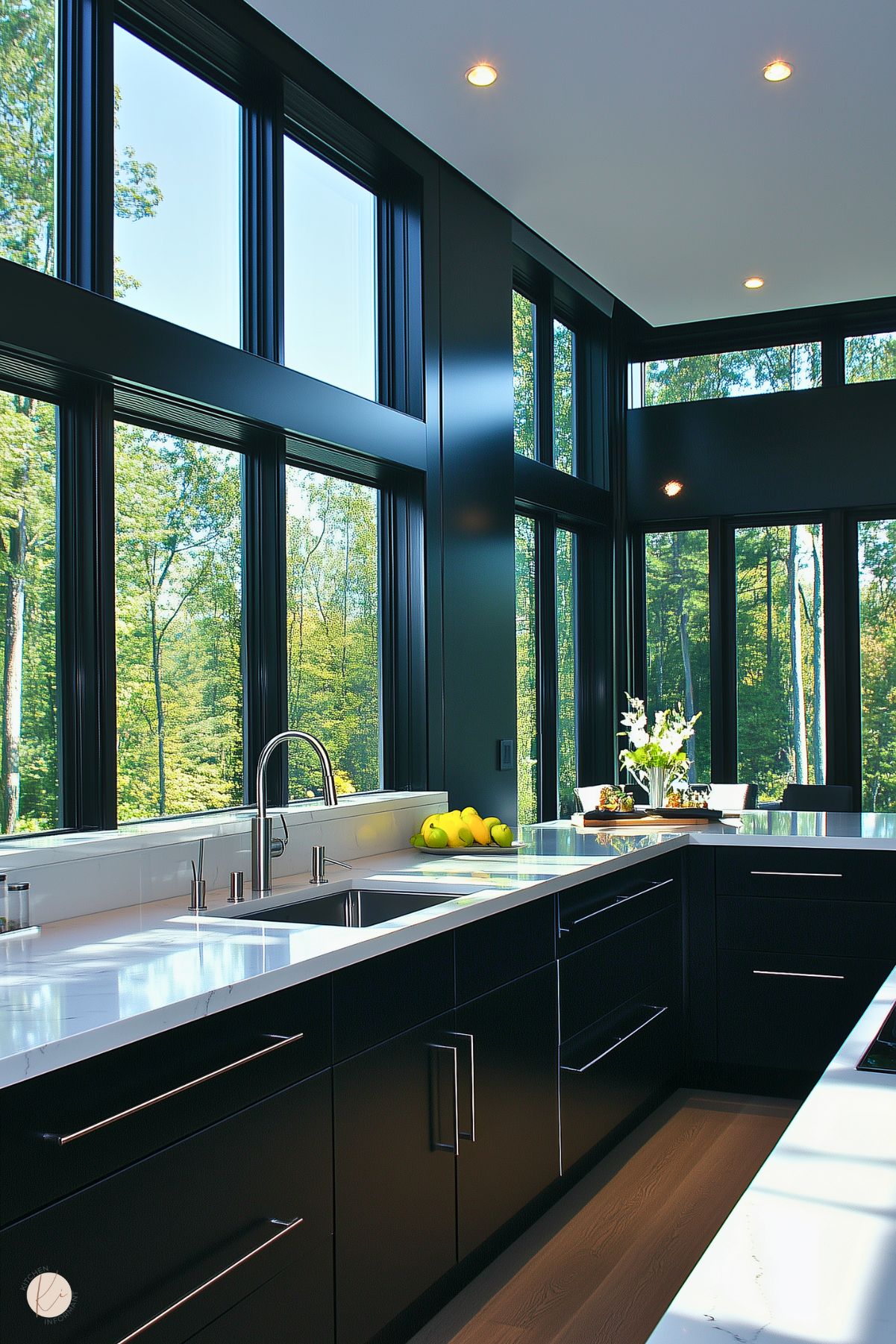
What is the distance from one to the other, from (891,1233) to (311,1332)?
1.47 meters

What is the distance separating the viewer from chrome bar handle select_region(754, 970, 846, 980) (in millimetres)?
3811

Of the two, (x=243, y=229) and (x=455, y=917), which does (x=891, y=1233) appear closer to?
(x=455, y=917)

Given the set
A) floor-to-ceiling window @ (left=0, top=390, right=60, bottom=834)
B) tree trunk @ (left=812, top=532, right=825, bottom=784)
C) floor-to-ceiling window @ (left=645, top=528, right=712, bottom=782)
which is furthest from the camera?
floor-to-ceiling window @ (left=645, top=528, right=712, bottom=782)

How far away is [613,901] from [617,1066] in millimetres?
469

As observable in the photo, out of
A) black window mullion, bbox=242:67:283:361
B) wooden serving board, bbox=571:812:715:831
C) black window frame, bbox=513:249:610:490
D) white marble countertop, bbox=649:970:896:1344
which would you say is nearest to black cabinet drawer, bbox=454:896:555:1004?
wooden serving board, bbox=571:812:715:831

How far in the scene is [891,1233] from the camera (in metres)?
0.79

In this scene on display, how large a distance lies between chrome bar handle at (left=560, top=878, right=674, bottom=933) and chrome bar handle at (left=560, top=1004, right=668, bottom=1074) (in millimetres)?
347

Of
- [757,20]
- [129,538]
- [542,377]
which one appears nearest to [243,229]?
[129,538]

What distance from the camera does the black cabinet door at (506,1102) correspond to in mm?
2535

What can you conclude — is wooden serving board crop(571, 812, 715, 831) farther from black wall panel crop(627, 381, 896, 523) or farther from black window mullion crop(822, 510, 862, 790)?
black wall panel crop(627, 381, 896, 523)

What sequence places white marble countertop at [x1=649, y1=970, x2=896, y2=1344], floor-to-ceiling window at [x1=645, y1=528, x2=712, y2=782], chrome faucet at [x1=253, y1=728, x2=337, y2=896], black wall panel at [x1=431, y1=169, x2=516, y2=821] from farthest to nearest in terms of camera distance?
1. floor-to-ceiling window at [x1=645, y1=528, x2=712, y2=782]
2. black wall panel at [x1=431, y1=169, x2=516, y2=821]
3. chrome faucet at [x1=253, y1=728, x2=337, y2=896]
4. white marble countertop at [x1=649, y1=970, x2=896, y2=1344]

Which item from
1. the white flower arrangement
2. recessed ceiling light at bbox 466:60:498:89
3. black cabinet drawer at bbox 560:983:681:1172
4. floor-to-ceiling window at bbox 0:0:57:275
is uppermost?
recessed ceiling light at bbox 466:60:498:89

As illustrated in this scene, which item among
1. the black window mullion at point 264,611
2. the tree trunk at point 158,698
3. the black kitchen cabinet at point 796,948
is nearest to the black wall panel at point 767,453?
the black kitchen cabinet at point 796,948

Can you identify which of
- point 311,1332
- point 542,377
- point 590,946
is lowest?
point 311,1332
